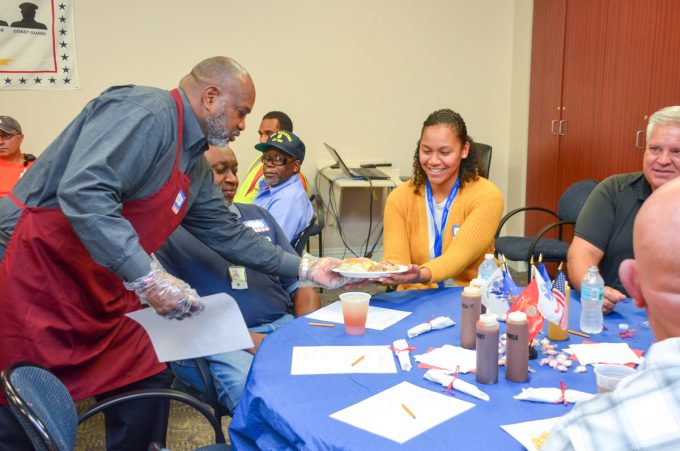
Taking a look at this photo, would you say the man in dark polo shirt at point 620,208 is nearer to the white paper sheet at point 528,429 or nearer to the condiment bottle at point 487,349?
the condiment bottle at point 487,349

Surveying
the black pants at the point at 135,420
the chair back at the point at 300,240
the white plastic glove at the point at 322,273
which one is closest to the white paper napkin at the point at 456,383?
the white plastic glove at the point at 322,273

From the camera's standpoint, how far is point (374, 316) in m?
2.07

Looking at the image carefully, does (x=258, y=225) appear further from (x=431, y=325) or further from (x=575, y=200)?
(x=575, y=200)

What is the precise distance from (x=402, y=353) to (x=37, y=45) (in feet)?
15.4

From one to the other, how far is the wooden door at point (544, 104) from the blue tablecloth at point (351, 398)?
3.51 m

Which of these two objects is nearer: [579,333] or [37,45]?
[579,333]

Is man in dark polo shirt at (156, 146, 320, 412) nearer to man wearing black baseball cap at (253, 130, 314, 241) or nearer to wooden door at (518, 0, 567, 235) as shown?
man wearing black baseball cap at (253, 130, 314, 241)

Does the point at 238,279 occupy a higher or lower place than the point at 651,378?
lower

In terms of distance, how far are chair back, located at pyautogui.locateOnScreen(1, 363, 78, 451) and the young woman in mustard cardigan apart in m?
1.49

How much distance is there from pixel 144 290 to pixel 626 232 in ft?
6.08

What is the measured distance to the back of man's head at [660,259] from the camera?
88 cm

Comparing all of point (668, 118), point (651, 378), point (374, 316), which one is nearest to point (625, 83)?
point (668, 118)

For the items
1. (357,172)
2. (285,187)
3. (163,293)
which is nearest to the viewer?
(163,293)

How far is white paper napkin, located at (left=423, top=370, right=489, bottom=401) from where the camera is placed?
1423mm
